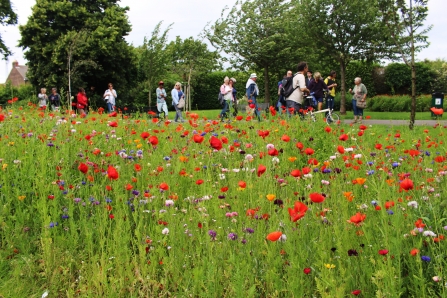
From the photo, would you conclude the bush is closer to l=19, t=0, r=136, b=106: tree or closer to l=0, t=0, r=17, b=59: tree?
l=19, t=0, r=136, b=106: tree

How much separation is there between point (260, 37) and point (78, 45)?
1253 centimetres

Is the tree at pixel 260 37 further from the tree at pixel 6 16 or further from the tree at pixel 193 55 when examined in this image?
the tree at pixel 6 16

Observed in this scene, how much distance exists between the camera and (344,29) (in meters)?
22.0

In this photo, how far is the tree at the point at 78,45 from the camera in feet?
97.2

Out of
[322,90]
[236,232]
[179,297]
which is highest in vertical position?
[322,90]

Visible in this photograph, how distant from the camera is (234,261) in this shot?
219cm

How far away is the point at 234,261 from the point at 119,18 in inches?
1312

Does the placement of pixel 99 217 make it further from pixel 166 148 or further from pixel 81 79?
pixel 81 79

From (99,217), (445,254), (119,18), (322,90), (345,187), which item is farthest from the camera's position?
(119,18)

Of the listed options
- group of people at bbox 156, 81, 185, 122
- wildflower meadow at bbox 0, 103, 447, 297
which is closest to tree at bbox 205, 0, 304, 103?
group of people at bbox 156, 81, 185, 122

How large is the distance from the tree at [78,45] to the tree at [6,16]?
2.87 feet

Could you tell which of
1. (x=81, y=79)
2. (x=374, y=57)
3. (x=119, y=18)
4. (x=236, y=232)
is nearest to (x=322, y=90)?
(x=236, y=232)

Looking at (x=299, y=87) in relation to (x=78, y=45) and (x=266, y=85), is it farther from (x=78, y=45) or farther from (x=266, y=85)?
(x=78, y=45)

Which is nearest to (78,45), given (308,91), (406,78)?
(308,91)
